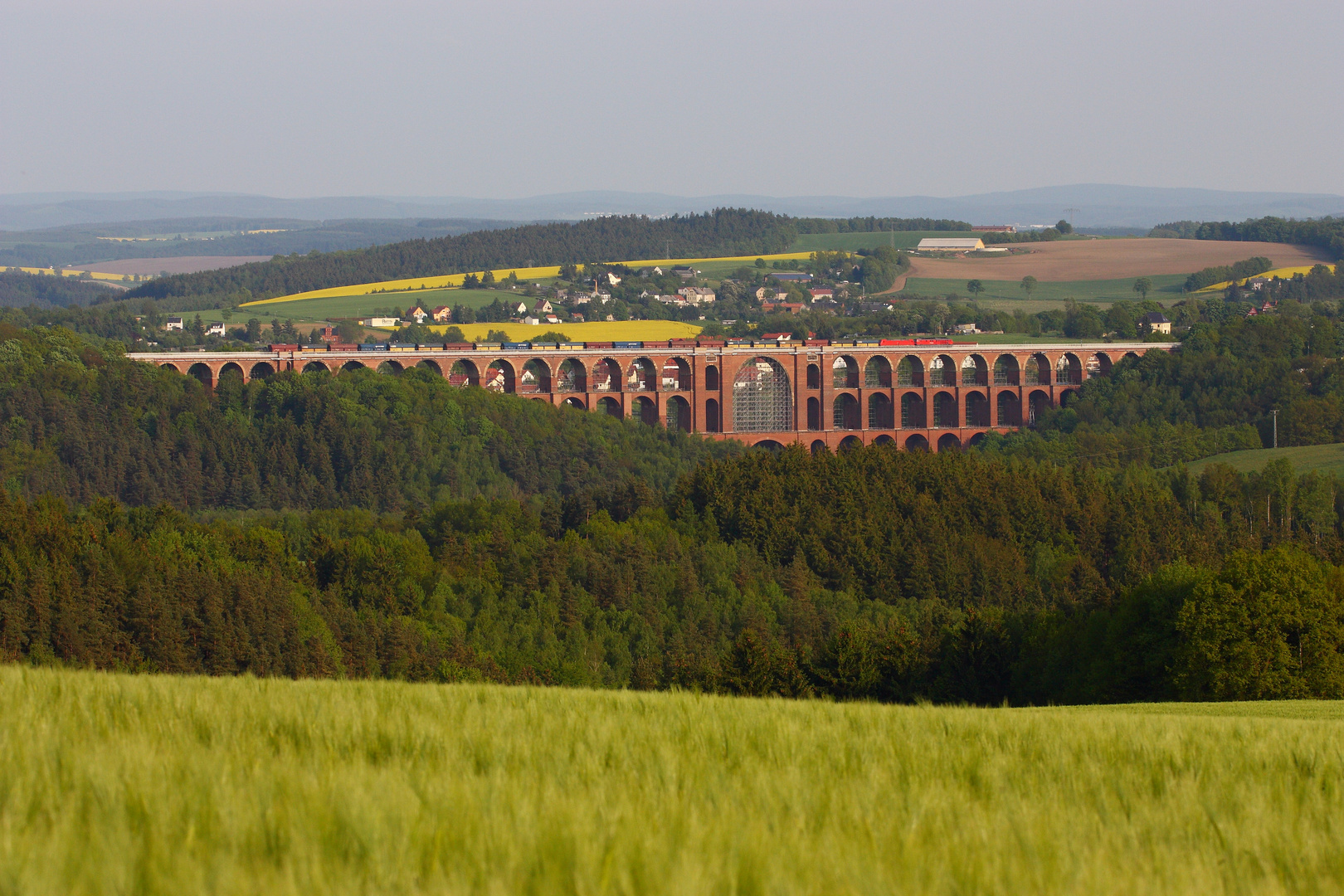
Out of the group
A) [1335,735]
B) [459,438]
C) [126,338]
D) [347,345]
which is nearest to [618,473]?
[459,438]

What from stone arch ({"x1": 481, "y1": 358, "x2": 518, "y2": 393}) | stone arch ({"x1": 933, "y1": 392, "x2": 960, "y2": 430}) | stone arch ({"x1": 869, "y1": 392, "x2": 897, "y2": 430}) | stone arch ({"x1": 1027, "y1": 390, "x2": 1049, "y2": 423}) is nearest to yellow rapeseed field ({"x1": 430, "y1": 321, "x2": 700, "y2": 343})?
stone arch ({"x1": 481, "y1": 358, "x2": 518, "y2": 393})

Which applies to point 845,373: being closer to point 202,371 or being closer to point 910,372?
point 910,372

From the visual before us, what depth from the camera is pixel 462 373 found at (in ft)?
491

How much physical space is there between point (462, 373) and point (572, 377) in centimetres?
1201

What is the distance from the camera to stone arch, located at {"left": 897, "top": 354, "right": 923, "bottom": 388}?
158 meters

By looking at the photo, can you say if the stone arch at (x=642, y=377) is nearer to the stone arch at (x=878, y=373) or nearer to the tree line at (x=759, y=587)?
the stone arch at (x=878, y=373)

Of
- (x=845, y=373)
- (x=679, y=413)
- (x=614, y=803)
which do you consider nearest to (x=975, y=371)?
(x=845, y=373)

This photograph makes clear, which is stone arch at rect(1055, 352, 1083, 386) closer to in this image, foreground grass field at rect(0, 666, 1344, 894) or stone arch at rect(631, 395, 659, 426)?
stone arch at rect(631, 395, 659, 426)

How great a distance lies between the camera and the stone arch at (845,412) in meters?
155

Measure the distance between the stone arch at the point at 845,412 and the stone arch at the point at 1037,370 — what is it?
19.0 m

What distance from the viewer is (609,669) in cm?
5956

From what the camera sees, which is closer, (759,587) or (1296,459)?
(759,587)

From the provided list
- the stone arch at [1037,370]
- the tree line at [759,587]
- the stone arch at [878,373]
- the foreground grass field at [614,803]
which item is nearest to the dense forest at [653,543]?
the tree line at [759,587]

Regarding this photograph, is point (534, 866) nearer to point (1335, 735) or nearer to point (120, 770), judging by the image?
point (120, 770)
